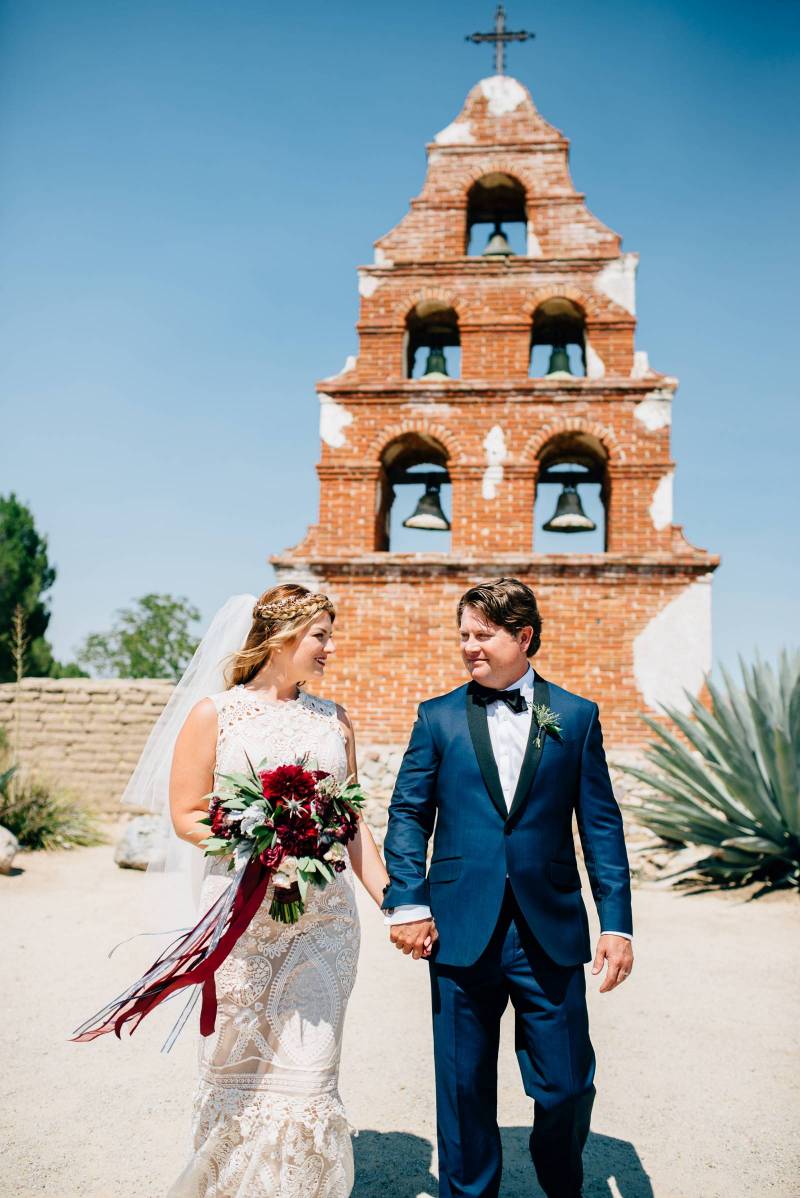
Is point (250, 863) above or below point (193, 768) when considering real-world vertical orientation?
below

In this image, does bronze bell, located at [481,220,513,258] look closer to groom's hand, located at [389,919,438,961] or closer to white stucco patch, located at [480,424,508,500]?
white stucco patch, located at [480,424,508,500]

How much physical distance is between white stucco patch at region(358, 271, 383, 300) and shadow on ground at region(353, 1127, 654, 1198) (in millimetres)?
10571

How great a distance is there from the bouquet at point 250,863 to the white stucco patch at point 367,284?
405 inches

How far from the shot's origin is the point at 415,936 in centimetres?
254

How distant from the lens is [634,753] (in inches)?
403

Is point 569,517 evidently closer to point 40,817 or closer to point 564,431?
point 564,431

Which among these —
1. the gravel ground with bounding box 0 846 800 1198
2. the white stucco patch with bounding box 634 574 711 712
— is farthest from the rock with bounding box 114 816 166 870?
the white stucco patch with bounding box 634 574 711 712

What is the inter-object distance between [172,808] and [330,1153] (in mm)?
1141

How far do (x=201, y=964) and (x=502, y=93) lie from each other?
44.1ft

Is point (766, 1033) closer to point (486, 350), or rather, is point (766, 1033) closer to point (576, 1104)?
point (576, 1104)

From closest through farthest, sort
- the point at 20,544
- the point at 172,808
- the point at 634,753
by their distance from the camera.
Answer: the point at 172,808, the point at 634,753, the point at 20,544

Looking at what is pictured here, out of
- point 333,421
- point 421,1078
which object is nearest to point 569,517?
point 333,421

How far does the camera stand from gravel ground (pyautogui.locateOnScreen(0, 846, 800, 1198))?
3053 millimetres

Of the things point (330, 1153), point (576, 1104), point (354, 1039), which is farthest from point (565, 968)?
point (354, 1039)
